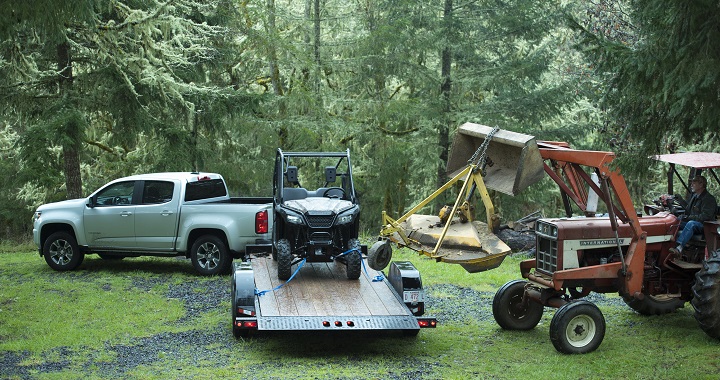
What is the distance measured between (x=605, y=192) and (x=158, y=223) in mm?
8299

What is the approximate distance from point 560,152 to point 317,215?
322 cm

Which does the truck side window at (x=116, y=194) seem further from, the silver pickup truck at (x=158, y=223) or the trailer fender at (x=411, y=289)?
the trailer fender at (x=411, y=289)

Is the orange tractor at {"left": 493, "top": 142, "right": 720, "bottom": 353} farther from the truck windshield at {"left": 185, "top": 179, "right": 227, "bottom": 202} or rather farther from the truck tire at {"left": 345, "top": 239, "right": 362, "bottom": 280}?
the truck windshield at {"left": 185, "top": 179, "right": 227, "bottom": 202}

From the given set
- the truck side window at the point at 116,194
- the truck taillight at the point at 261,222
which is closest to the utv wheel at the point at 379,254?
the truck taillight at the point at 261,222

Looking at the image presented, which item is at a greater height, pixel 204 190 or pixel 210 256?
pixel 204 190

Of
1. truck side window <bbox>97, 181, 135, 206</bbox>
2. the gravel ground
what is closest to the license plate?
the gravel ground

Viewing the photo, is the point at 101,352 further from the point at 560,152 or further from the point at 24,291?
the point at 560,152

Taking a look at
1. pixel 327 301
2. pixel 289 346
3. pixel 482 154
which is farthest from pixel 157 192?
pixel 482 154

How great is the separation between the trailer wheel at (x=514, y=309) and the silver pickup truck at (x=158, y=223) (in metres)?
4.96

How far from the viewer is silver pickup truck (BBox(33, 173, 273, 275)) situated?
14.2m

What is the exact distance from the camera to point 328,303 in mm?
9445

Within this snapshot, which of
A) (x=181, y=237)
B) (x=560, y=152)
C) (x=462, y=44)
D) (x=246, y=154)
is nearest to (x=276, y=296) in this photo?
(x=560, y=152)

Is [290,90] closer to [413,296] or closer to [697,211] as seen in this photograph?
[413,296]

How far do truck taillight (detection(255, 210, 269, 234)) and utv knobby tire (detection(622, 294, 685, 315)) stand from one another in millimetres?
6249
